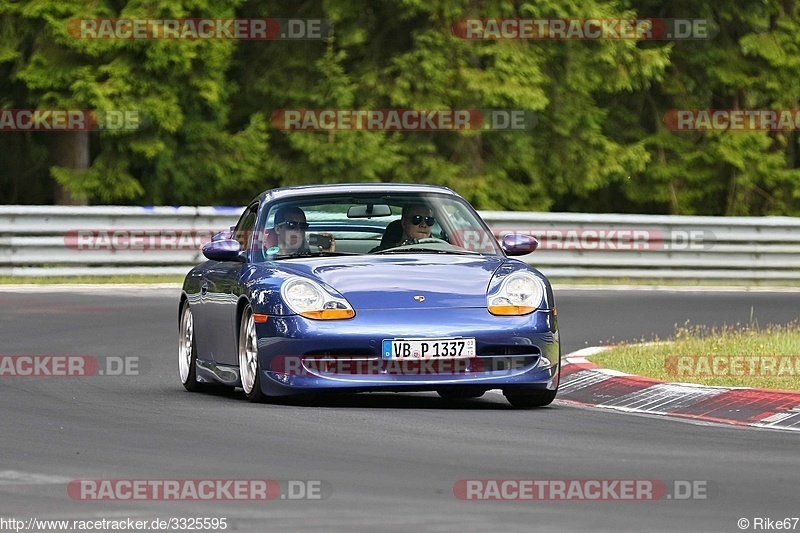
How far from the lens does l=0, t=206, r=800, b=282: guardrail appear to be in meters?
25.1

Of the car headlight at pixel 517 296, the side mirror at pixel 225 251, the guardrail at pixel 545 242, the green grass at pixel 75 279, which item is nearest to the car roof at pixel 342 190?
the side mirror at pixel 225 251

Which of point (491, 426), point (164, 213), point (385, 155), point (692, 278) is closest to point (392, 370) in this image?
point (491, 426)

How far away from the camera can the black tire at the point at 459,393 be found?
1162cm

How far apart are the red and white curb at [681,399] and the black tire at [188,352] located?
253cm

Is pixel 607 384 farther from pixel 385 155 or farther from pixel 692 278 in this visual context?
pixel 385 155

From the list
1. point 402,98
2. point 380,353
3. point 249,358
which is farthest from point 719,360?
point 402,98

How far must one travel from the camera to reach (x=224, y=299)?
12750mm

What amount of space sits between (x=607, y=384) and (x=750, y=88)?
2331 cm

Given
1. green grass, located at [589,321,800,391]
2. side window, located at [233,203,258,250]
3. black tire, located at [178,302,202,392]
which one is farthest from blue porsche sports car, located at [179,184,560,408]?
green grass, located at [589,321,800,391]

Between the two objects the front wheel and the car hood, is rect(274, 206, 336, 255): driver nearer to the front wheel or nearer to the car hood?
the car hood

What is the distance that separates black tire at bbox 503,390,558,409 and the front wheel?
1524mm

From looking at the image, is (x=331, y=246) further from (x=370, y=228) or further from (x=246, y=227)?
(x=246, y=227)

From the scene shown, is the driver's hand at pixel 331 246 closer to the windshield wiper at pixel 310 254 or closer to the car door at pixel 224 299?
the windshield wiper at pixel 310 254

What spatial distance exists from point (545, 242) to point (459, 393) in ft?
46.5
